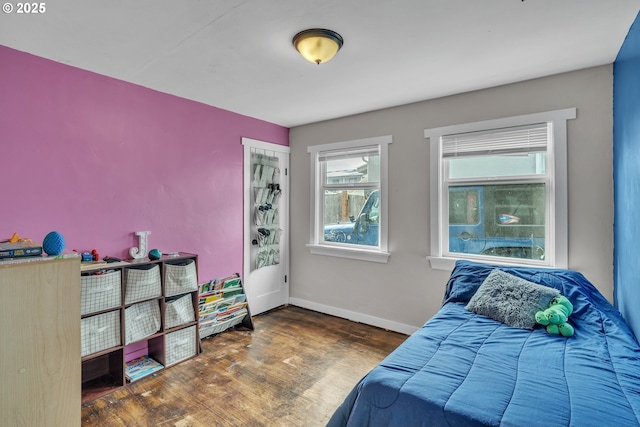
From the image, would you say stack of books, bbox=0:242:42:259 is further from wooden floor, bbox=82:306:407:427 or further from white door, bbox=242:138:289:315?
white door, bbox=242:138:289:315

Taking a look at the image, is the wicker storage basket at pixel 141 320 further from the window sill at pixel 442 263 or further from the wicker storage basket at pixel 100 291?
the window sill at pixel 442 263

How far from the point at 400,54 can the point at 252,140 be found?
6.70 feet

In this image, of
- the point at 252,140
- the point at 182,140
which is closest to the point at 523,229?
the point at 252,140

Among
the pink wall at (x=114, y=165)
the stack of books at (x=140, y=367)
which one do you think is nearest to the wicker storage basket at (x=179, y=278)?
the pink wall at (x=114, y=165)

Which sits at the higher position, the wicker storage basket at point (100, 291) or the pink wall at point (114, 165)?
the pink wall at point (114, 165)

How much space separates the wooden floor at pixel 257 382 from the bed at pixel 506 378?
0.83m

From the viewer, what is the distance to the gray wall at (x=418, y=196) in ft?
7.80

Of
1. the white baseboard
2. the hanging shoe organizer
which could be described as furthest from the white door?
the white baseboard

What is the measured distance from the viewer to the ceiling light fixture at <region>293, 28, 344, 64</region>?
1887mm

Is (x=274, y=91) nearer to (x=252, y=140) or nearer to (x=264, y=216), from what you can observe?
(x=252, y=140)

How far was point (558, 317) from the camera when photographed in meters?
1.88

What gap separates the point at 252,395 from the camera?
7.36 feet

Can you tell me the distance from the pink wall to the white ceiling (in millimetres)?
201

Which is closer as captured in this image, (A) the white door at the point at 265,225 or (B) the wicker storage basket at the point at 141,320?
(B) the wicker storage basket at the point at 141,320
